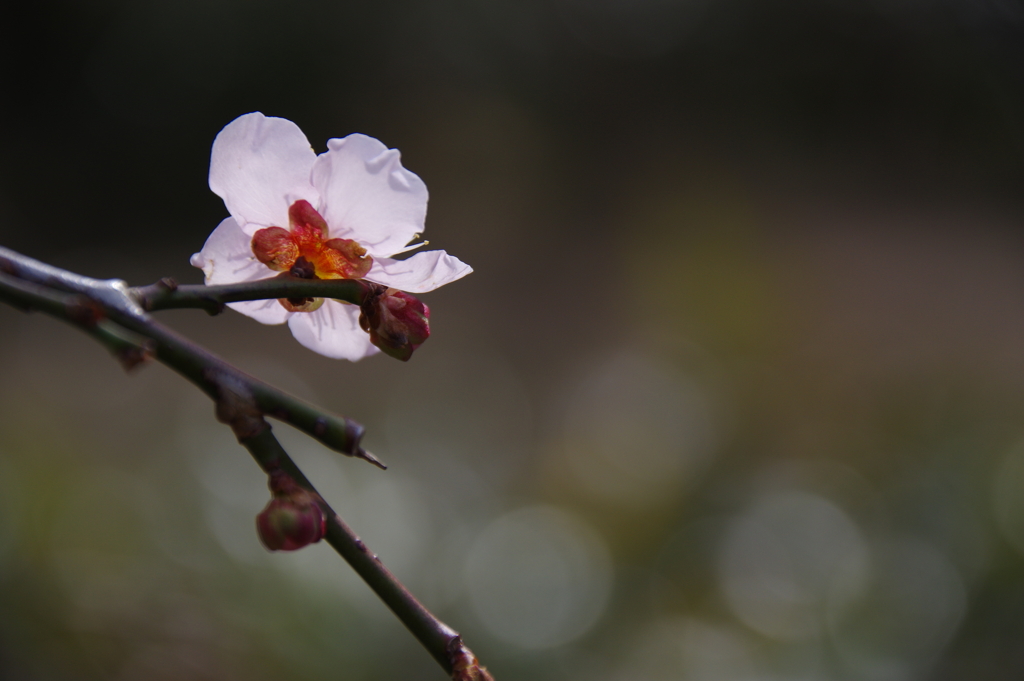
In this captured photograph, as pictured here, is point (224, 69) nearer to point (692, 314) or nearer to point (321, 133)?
point (321, 133)

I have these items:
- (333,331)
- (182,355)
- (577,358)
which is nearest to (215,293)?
(182,355)

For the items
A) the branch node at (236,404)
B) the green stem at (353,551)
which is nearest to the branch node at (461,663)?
the green stem at (353,551)

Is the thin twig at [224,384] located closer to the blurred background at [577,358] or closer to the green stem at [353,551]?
the green stem at [353,551]

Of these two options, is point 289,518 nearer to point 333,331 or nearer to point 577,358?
point 333,331

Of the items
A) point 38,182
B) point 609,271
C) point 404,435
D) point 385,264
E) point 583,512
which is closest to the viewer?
point 385,264

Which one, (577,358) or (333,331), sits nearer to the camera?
(333,331)

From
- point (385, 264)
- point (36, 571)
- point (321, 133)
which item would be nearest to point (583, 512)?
point (36, 571)

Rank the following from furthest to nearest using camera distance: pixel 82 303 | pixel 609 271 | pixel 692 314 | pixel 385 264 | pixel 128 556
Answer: pixel 609 271, pixel 692 314, pixel 128 556, pixel 385 264, pixel 82 303
